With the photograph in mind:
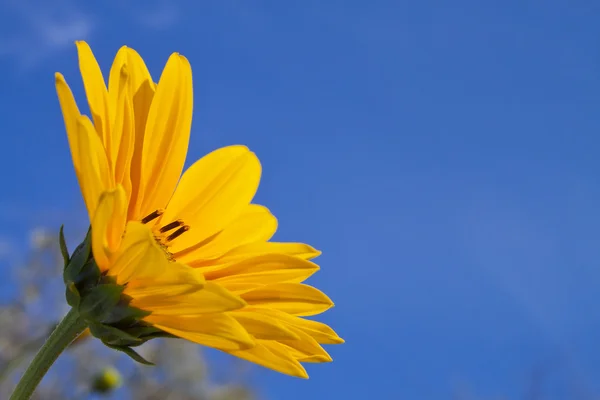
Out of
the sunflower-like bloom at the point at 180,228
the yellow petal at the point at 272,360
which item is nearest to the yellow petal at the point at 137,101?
the sunflower-like bloom at the point at 180,228

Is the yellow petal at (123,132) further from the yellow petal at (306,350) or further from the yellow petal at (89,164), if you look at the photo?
the yellow petal at (306,350)

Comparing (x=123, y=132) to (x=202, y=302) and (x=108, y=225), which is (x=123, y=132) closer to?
(x=108, y=225)

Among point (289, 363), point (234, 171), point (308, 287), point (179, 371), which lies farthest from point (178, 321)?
point (179, 371)

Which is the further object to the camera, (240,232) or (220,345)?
(240,232)

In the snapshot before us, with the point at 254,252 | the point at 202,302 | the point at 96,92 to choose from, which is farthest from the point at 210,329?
the point at 96,92

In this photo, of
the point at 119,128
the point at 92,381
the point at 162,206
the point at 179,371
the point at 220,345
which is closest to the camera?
the point at 220,345

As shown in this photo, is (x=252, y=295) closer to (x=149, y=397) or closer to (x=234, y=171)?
(x=234, y=171)
